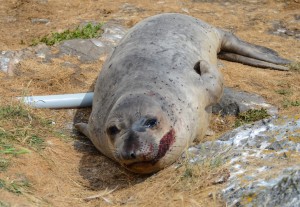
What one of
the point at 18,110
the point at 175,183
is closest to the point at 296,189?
the point at 175,183

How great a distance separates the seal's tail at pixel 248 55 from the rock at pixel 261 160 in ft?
9.68

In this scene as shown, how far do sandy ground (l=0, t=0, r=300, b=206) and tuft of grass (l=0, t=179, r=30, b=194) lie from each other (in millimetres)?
49

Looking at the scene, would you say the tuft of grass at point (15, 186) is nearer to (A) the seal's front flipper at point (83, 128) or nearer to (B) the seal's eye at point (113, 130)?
(B) the seal's eye at point (113, 130)

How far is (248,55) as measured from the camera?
7.93 metres

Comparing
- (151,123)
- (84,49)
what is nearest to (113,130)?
(151,123)

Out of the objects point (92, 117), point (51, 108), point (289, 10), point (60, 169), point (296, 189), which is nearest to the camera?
point (296, 189)

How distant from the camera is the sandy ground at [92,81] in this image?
4.46m

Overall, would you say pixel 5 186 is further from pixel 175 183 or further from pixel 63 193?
pixel 175 183

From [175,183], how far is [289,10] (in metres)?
6.76

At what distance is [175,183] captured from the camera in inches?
175

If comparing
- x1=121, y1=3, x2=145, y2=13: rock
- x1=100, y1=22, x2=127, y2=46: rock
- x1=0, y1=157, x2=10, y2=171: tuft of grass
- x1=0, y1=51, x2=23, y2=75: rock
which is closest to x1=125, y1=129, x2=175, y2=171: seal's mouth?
x1=0, y1=157, x2=10, y2=171: tuft of grass

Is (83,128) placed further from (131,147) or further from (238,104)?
(238,104)

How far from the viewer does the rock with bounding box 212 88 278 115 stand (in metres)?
6.57

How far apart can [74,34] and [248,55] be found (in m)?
2.46
